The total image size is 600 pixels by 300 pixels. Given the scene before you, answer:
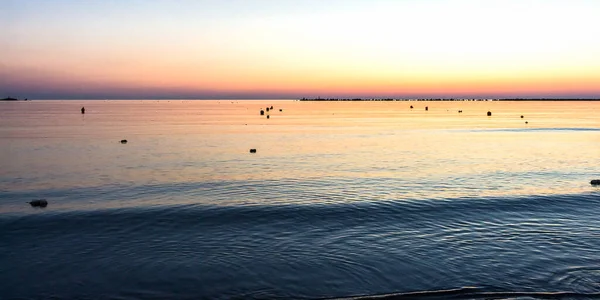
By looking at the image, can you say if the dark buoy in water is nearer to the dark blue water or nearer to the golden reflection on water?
the dark blue water

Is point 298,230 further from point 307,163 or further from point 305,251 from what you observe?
point 307,163

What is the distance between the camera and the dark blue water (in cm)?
1380

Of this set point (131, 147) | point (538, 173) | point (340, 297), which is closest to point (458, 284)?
point (340, 297)

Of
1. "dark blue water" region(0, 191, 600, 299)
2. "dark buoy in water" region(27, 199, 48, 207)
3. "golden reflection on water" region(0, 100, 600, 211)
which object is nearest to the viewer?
"dark blue water" region(0, 191, 600, 299)

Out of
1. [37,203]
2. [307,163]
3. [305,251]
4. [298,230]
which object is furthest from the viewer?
[307,163]

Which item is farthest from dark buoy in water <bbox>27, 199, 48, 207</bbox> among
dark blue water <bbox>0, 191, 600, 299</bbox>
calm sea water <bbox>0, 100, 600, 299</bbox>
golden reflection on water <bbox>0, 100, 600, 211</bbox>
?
golden reflection on water <bbox>0, 100, 600, 211</bbox>

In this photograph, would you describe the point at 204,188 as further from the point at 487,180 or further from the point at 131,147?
the point at 131,147

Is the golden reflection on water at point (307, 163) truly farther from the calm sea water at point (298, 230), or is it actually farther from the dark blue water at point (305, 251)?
the dark blue water at point (305, 251)

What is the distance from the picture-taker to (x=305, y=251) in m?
17.4

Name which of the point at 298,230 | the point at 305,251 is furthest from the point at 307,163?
the point at 305,251

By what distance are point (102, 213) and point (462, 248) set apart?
16444 millimetres

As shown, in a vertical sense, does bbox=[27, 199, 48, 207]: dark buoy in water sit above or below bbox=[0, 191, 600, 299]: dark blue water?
above

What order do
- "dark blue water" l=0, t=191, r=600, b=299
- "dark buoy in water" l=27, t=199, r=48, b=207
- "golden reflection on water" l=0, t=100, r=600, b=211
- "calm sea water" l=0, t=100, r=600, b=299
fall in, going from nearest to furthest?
"dark blue water" l=0, t=191, r=600, b=299
"calm sea water" l=0, t=100, r=600, b=299
"dark buoy in water" l=27, t=199, r=48, b=207
"golden reflection on water" l=0, t=100, r=600, b=211

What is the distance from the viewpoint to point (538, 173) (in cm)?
3628
